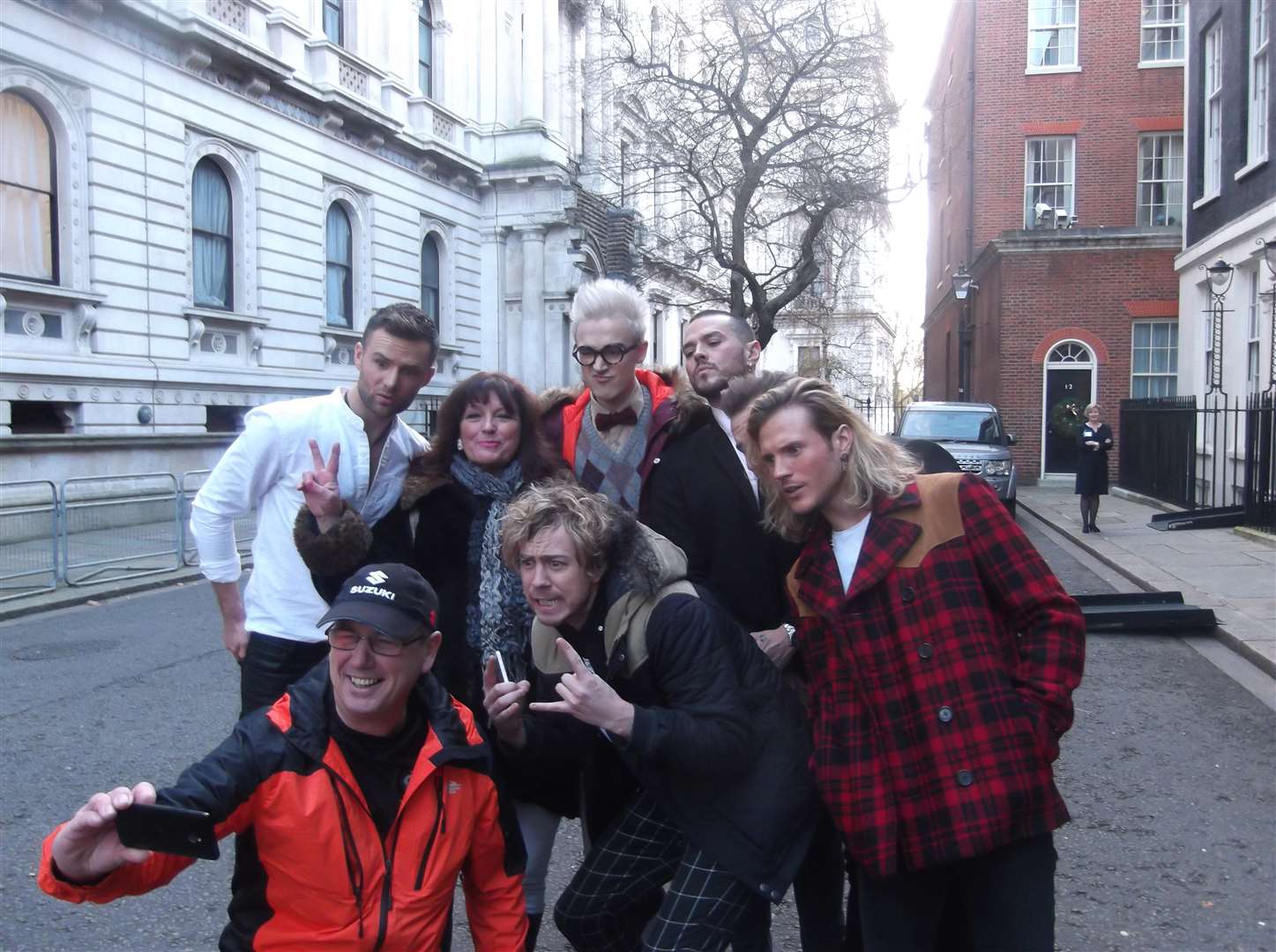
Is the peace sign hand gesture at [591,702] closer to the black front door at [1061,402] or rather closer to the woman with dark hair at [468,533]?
the woman with dark hair at [468,533]

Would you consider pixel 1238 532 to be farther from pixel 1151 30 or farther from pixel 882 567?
pixel 1151 30

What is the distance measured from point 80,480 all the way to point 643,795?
10.7 m

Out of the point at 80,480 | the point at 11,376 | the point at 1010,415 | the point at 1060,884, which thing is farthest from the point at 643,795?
the point at 1010,415

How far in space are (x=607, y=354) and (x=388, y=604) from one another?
3.84 feet

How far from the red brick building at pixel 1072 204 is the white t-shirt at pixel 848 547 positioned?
22889 millimetres

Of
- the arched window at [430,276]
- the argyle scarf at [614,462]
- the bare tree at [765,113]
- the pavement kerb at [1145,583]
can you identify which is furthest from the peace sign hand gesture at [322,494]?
the arched window at [430,276]

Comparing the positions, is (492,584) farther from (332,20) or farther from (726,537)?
(332,20)

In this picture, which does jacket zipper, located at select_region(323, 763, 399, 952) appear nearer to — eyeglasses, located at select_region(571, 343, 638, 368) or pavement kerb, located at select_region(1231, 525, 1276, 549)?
eyeglasses, located at select_region(571, 343, 638, 368)

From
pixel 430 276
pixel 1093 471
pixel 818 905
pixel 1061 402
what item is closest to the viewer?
pixel 818 905

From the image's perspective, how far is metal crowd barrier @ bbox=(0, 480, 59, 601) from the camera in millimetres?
10451

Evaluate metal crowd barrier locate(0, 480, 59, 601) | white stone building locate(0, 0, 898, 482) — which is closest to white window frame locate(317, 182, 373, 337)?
white stone building locate(0, 0, 898, 482)

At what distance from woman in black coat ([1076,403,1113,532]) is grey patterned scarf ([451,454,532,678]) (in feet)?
44.7

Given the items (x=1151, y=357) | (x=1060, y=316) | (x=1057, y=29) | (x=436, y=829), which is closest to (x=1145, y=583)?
(x=436, y=829)

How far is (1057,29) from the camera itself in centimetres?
2600
